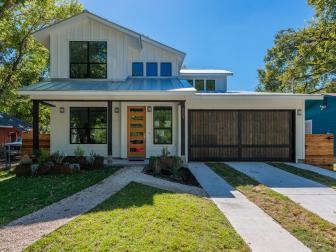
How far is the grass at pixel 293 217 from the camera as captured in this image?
3.64 m

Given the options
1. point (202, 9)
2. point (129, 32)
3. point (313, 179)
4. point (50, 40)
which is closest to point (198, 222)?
point (313, 179)

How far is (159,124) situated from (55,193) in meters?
6.17

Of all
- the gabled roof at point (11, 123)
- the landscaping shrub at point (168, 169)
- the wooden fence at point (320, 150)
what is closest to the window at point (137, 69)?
the landscaping shrub at point (168, 169)

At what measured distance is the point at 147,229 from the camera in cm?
377

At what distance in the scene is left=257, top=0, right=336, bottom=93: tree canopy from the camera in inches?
776

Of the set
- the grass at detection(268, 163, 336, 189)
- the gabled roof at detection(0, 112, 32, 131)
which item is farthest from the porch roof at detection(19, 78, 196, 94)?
the gabled roof at detection(0, 112, 32, 131)

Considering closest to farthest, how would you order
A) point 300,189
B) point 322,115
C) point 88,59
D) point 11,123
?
point 300,189
point 88,59
point 322,115
point 11,123

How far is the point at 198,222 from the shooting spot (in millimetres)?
4105

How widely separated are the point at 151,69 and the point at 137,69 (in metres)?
0.68

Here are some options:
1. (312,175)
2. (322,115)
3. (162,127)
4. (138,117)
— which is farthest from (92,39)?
(322,115)

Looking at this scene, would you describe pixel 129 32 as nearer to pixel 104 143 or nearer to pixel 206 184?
pixel 104 143

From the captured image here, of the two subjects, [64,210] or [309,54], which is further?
[309,54]

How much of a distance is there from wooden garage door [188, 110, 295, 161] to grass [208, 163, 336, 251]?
165 inches

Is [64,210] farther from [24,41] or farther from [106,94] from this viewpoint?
[24,41]
